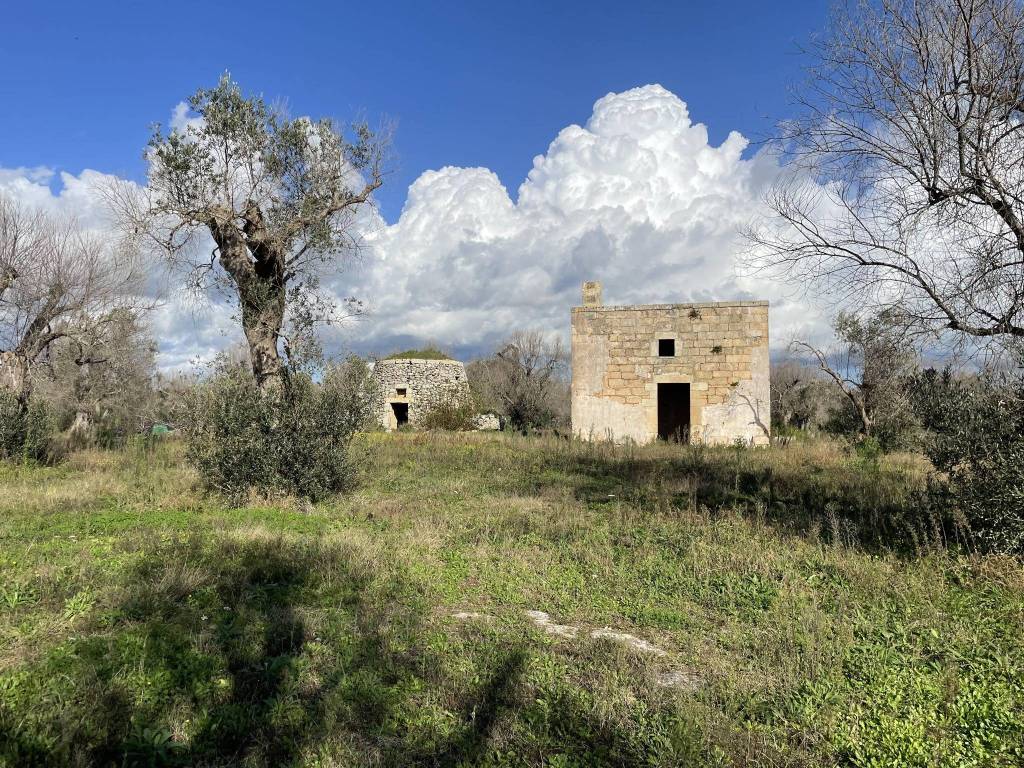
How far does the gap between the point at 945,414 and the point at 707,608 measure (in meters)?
3.19

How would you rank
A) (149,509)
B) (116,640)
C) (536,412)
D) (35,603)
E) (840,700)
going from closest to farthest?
(840,700) < (116,640) < (35,603) < (149,509) < (536,412)

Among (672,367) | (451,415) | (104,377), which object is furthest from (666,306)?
(104,377)

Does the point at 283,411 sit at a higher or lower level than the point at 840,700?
higher

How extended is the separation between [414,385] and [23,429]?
1475 centimetres

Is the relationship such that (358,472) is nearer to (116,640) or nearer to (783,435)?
(116,640)

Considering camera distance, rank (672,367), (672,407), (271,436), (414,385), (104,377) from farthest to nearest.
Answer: (414,385) < (104,377) < (672,407) < (672,367) < (271,436)

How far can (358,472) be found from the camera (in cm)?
939

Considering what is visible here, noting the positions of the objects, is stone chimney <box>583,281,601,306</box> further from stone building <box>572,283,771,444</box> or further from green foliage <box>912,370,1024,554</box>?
green foliage <box>912,370,1024,554</box>

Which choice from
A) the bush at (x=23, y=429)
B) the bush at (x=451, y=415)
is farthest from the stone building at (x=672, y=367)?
the bush at (x=23, y=429)

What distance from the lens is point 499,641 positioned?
12.6ft

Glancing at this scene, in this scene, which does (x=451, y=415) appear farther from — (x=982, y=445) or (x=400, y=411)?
(x=982, y=445)

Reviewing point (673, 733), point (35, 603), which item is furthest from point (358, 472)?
point (673, 733)

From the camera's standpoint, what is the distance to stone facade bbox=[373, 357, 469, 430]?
25109 millimetres

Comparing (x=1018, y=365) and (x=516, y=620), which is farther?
(x=1018, y=365)
